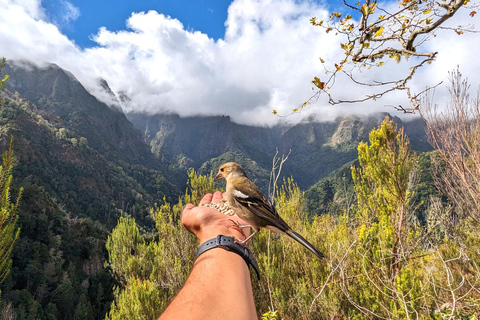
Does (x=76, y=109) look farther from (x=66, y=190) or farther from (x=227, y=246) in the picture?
(x=227, y=246)

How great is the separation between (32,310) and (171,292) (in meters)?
17.5

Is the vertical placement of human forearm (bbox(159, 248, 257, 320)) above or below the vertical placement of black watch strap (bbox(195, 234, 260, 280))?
below

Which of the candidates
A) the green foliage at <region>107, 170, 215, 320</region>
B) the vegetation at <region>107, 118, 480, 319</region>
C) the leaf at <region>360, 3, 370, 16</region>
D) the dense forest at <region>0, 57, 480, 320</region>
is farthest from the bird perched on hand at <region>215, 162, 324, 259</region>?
the green foliage at <region>107, 170, 215, 320</region>

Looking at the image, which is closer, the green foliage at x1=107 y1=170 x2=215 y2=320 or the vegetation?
the vegetation

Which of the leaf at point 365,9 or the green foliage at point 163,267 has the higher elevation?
the leaf at point 365,9

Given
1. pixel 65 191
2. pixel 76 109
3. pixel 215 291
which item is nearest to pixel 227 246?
pixel 215 291

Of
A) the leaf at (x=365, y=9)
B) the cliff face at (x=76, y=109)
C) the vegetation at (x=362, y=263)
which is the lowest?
the vegetation at (x=362, y=263)

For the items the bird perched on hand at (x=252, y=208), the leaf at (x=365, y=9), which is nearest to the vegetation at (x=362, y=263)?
the bird perched on hand at (x=252, y=208)

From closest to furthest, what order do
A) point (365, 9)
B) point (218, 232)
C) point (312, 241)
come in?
point (365, 9)
point (218, 232)
point (312, 241)

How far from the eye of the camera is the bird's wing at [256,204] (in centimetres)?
284

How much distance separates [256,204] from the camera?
9.82 feet

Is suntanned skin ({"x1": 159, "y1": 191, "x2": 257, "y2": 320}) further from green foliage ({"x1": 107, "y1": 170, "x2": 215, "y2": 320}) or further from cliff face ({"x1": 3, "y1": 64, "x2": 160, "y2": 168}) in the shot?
cliff face ({"x1": 3, "y1": 64, "x2": 160, "y2": 168})

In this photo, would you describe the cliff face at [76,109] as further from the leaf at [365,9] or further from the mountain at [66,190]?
the leaf at [365,9]

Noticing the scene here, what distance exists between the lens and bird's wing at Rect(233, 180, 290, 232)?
9.30 feet
